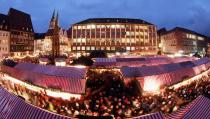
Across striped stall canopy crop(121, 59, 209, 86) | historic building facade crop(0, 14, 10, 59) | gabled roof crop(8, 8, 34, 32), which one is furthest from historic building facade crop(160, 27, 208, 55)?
striped stall canopy crop(121, 59, 209, 86)

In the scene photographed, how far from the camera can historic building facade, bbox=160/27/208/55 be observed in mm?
104312

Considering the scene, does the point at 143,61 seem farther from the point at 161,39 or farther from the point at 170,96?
the point at 161,39

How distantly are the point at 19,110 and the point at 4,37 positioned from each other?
7909 cm

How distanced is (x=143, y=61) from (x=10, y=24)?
62.3 m

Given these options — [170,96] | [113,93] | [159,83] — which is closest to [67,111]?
[113,93]

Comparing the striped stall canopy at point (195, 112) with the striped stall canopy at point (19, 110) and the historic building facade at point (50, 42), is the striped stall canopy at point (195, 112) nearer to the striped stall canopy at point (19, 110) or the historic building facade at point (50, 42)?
the striped stall canopy at point (19, 110)

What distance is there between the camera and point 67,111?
52.6ft

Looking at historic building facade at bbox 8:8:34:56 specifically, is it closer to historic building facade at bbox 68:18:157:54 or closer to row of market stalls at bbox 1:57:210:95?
historic building facade at bbox 68:18:157:54

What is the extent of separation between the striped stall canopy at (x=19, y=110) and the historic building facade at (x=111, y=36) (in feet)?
300

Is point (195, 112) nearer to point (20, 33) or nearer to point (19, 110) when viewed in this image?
point (19, 110)

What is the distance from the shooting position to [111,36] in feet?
340

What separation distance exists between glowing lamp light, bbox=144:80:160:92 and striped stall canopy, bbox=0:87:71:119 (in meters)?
12.5

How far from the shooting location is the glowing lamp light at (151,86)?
72.6ft

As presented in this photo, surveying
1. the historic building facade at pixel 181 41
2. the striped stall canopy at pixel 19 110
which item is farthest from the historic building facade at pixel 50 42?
the striped stall canopy at pixel 19 110
